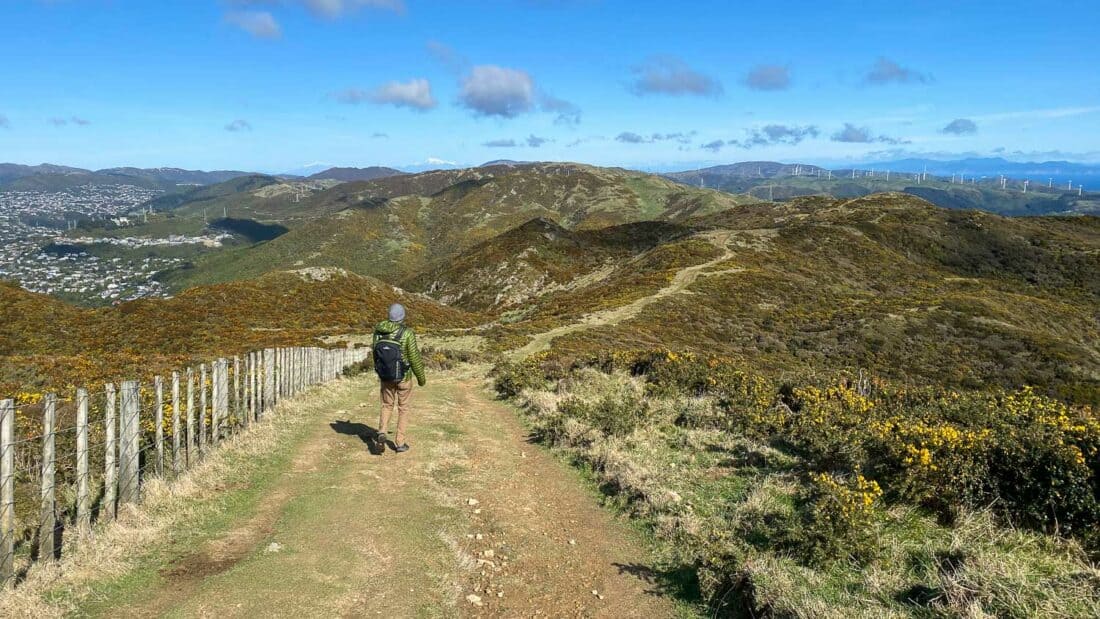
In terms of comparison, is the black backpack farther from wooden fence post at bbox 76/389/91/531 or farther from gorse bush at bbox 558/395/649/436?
wooden fence post at bbox 76/389/91/531

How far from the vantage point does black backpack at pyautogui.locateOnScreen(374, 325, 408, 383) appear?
11633 millimetres

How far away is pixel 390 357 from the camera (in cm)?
1163

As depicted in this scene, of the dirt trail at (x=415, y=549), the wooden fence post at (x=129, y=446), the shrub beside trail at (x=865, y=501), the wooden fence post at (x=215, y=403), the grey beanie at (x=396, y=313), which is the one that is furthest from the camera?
the grey beanie at (x=396, y=313)

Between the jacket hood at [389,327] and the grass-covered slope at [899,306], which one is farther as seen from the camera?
the grass-covered slope at [899,306]

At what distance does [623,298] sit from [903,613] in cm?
4566

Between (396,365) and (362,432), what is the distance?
10.4 ft

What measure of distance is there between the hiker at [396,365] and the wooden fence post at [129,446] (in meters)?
4.19

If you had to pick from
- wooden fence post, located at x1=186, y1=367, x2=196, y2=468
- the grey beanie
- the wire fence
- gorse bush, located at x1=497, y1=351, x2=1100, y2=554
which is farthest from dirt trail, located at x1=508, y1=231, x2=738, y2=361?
wooden fence post, located at x1=186, y1=367, x2=196, y2=468

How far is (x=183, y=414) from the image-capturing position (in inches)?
489

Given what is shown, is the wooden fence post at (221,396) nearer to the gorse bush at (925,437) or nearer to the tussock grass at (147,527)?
the tussock grass at (147,527)

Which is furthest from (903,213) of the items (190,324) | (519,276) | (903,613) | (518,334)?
(903,613)

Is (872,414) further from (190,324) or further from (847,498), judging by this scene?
(190,324)

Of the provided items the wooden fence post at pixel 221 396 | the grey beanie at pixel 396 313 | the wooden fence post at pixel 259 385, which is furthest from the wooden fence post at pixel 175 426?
the wooden fence post at pixel 259 385

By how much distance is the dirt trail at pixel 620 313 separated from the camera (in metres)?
33.5
